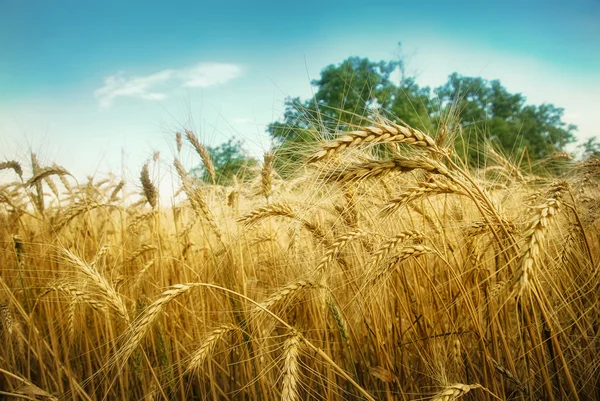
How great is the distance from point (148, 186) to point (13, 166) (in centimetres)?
151

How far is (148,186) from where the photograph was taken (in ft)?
7.78

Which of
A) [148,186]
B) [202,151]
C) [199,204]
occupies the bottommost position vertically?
[199,204]

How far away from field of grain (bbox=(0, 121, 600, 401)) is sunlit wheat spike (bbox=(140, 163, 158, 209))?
0.05 ft

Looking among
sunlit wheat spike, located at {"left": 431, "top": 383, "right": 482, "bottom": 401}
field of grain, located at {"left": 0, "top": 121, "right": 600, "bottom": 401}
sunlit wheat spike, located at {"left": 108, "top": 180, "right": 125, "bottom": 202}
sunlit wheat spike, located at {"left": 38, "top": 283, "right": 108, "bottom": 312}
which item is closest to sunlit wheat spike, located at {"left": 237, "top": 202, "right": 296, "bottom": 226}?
field of grain, located at {"left": 0, "top": 121, "right": 600, "bottom": 401}

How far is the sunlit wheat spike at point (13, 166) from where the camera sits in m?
2.98

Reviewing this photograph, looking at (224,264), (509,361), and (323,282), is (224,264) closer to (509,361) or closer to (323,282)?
(323,282)

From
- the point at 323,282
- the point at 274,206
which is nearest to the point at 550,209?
the point at 323,282

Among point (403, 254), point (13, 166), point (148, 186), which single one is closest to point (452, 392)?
point (403, 254)

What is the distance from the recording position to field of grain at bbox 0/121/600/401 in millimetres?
1317

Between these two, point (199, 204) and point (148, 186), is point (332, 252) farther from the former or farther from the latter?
point (148, 186)

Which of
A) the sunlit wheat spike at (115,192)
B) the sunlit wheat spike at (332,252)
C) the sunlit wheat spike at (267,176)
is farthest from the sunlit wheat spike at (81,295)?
the sunlit wheat spike at (115,192)

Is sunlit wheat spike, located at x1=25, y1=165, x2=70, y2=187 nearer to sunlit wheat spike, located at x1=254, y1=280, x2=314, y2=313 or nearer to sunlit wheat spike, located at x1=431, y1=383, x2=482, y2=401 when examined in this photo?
sunlit wheat spike, located at x1=254, y1=280, x2=314, y2=313

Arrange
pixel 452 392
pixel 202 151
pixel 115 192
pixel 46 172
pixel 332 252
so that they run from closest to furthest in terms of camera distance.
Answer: pixel 452 392, pixel 332 252, pixel 202 151, pixel 46 172, pixel 115 192

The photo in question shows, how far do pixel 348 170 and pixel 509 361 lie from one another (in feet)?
3.28
